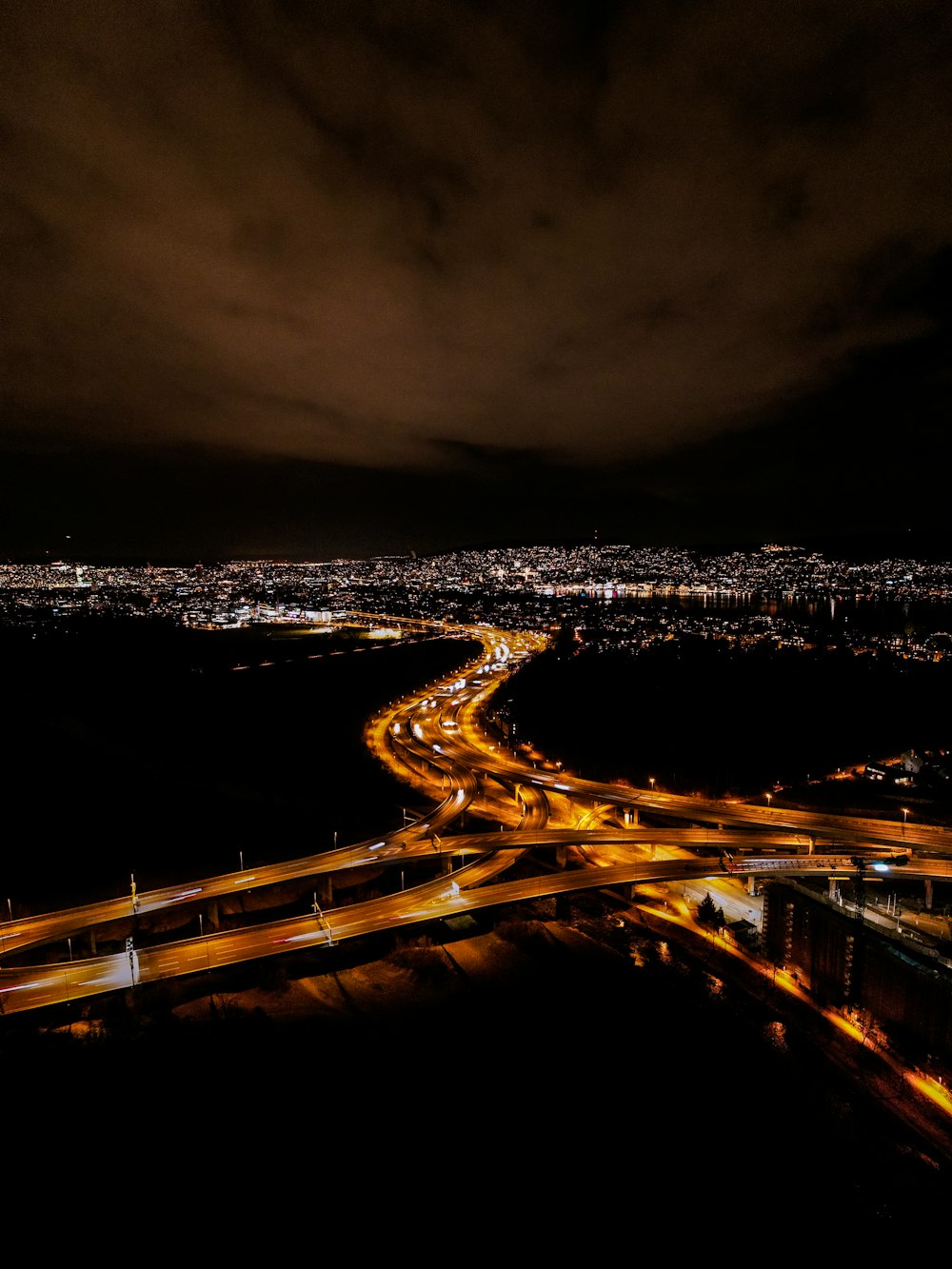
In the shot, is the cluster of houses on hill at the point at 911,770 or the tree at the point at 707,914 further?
the cluster of houses on hill at the point at 911,770

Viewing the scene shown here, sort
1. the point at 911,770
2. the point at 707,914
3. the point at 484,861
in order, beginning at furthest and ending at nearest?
the point at 911,770
the point at 484,861
the point at 707,914

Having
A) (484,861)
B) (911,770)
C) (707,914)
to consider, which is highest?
(911,770)

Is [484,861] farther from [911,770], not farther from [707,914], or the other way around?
[911,770]

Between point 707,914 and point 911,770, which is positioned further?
point 911,770

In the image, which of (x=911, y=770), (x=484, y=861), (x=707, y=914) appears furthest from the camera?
(x=911, y=770)

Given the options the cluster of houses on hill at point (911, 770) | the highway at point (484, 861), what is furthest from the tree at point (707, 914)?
the cluster of houses on hill at point (911, 770)

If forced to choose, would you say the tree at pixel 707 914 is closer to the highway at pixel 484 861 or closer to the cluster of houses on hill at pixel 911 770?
the highway at pixel 484 861

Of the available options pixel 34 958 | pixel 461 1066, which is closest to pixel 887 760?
pixel 461 1066

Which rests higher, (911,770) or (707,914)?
(911,770)

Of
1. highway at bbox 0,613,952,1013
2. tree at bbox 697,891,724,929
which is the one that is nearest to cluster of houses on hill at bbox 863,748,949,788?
highway at bbox 0,613,952,1013

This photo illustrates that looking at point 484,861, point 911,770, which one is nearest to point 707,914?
point 484,861
